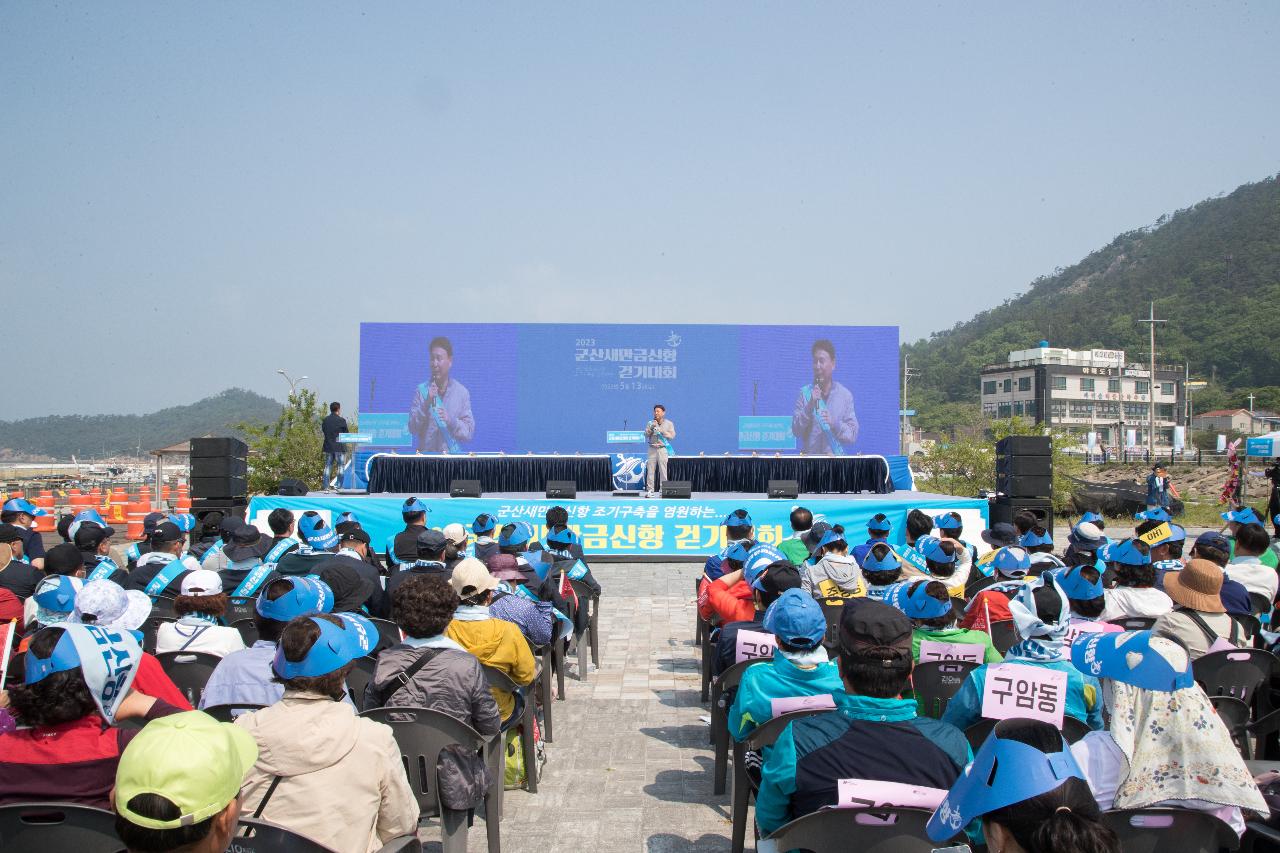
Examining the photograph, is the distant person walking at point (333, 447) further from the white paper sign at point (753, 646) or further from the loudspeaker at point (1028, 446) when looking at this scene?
the white paper sign at point (753, 646)

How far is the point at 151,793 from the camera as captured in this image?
4.83 ft

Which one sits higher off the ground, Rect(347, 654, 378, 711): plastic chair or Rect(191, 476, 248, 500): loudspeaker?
Rect(191, 476, 248, 500): loudspeaker

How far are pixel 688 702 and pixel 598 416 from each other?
1324cm

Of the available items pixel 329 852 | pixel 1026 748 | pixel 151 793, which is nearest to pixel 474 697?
pixel 329 852

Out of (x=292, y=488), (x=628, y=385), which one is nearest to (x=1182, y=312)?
(x=628, y=385)

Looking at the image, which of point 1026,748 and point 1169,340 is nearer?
point 1026,748

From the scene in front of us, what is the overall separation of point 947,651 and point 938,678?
0.11 m

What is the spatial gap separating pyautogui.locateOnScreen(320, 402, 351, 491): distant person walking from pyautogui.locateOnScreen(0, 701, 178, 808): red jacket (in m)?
13.8

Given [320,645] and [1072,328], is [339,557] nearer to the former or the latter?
[320,645]

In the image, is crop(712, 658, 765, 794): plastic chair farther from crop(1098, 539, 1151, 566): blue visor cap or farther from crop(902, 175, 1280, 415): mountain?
crop(902, 175, 1280, 415): mountain

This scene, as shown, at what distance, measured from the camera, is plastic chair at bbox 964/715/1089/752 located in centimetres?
281

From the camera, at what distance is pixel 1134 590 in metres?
4.57

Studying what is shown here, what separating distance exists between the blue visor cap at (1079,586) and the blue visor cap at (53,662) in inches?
131

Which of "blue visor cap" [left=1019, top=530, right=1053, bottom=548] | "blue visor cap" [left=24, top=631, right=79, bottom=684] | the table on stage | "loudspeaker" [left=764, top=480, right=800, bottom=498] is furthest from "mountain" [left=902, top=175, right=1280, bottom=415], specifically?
"blue visor cap" [left=24, top=631, right=79, bottom=684]
